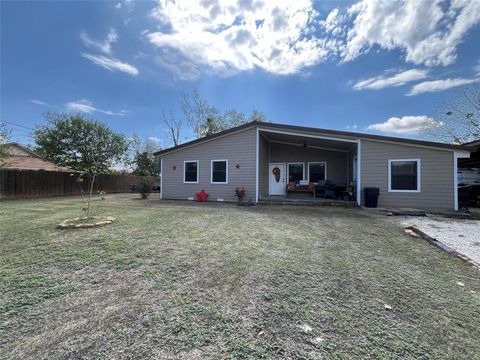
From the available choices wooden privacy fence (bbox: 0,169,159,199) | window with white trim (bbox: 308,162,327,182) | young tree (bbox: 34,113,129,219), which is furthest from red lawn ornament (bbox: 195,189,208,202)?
young tree (bbox: 34,113,129,219)

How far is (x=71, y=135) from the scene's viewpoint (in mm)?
23312

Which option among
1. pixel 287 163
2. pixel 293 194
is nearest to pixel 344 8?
pixel 287 163

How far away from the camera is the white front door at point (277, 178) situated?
13.9 m

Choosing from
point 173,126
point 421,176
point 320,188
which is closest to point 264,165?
point 320,188

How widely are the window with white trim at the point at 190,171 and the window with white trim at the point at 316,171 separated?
6604 mm

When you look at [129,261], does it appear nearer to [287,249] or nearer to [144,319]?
[144,319]

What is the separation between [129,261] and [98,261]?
0.45 m

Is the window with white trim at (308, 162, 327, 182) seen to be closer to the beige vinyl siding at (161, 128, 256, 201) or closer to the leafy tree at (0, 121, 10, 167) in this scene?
the beige vinyl siding at (161, 128, 256, 201)

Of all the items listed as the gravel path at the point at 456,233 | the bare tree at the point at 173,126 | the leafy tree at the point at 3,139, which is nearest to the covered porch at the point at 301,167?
the gravel path at the point at 456,233

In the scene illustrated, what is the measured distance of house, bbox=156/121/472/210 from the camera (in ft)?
28.6

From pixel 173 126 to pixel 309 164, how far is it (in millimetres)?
18907

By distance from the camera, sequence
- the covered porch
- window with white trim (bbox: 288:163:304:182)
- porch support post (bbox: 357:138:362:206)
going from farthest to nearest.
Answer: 1. window with white trim (bbox: 288:163:304:182)
2. the covered porch
3. porch support post (bbox: 357:138:362:206)

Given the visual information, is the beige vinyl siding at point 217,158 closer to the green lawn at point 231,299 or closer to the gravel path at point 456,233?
the gravel path at point 456,233

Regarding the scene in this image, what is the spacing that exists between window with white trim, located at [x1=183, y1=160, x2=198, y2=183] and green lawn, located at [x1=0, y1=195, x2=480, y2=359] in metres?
7.97
